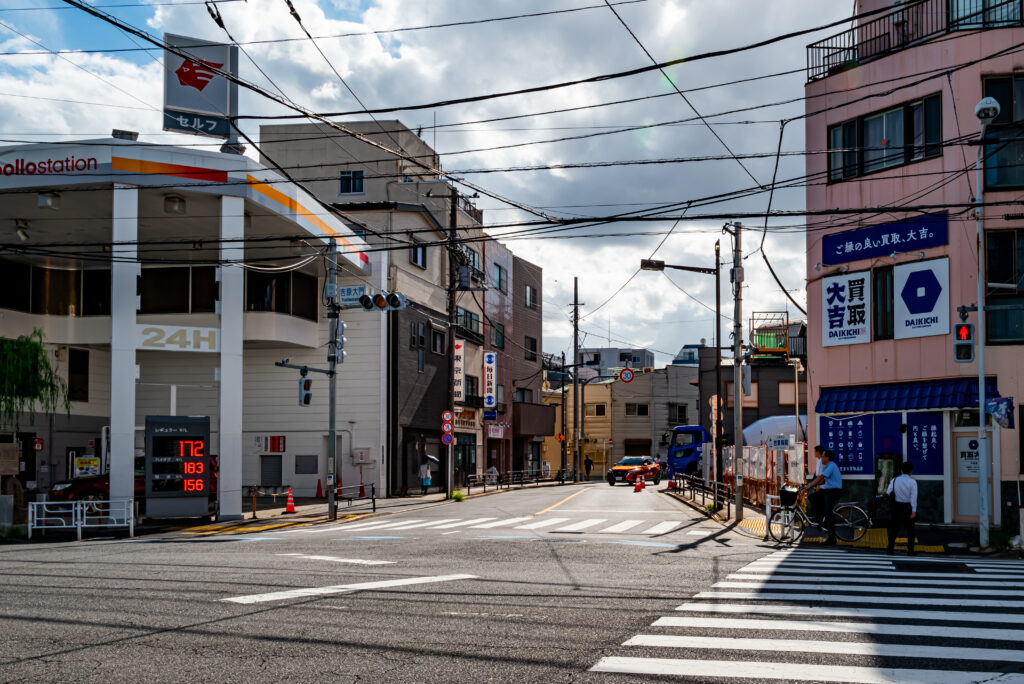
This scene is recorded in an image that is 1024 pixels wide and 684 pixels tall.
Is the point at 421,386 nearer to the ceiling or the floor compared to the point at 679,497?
nearer to the ceiling

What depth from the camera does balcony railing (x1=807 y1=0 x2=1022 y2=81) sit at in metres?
23.2

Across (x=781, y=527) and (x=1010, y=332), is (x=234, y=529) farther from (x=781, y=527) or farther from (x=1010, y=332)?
(x=1010, y=332)

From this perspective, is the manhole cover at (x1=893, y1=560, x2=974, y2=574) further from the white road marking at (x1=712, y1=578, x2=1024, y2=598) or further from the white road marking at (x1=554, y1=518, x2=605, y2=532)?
the white road marking at (x1=554, y1=518, x2=605, y2=532)

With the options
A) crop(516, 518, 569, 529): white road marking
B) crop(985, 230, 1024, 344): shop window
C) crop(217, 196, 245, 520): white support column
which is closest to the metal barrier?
crop(217, 196, 245, 520): white support column

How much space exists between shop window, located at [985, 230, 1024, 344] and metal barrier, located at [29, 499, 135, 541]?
851 inches

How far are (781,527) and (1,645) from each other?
1567 cm

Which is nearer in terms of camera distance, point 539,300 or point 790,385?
point 790,385

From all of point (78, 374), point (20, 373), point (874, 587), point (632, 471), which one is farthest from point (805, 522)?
point (632, 471)

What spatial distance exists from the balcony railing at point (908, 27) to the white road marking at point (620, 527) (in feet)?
41.0

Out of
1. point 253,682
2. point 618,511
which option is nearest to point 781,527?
point 618,511

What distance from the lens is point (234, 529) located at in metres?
25.0

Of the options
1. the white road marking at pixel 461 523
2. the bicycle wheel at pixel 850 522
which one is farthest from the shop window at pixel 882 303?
the white road marking at pixel 461 523

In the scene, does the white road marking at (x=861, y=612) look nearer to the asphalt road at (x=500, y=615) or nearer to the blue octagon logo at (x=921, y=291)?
the asphalt road at (x=500, y=615)

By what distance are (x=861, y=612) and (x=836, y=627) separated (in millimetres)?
1209
